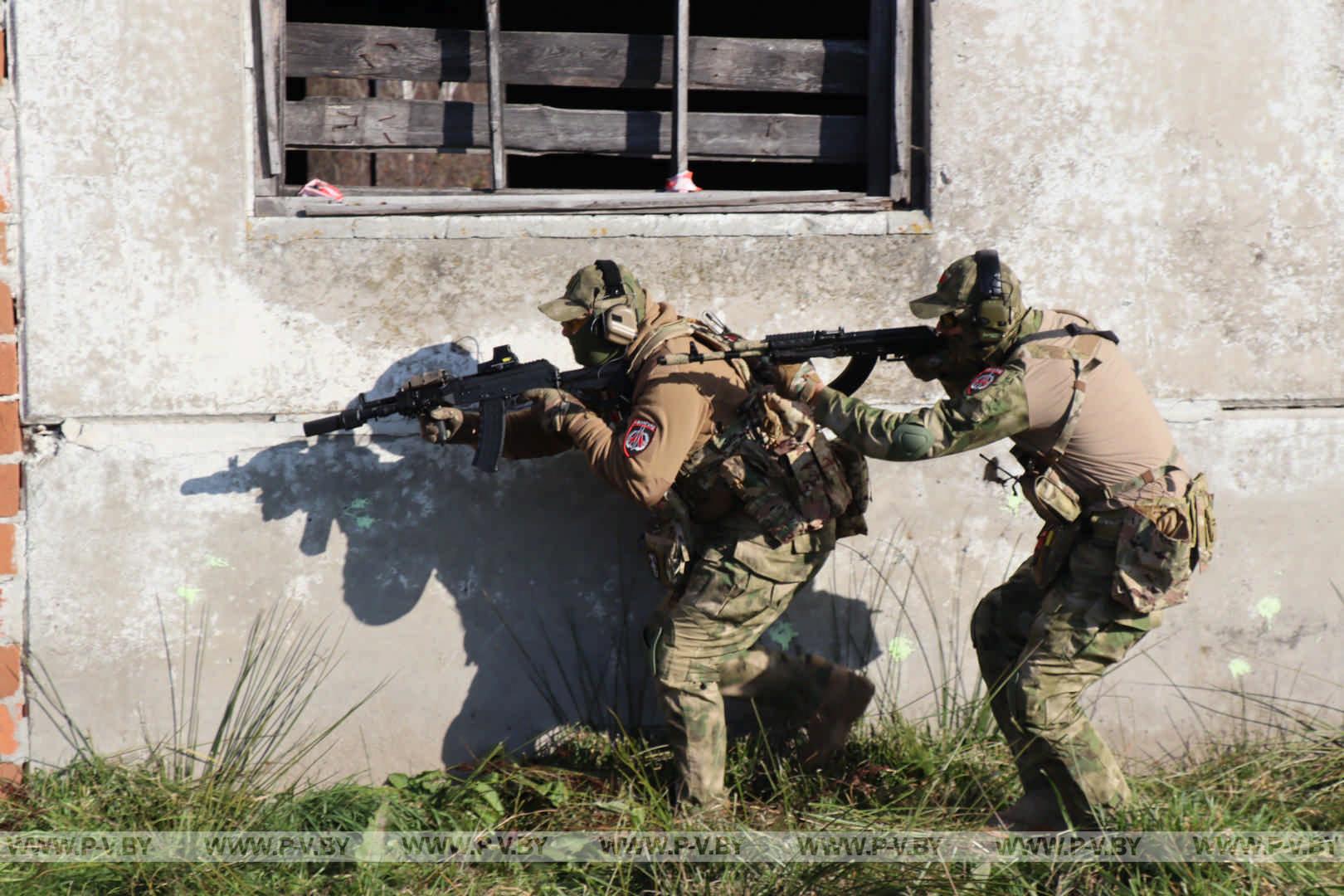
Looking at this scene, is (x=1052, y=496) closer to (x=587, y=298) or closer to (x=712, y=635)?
(x=712, y=635)

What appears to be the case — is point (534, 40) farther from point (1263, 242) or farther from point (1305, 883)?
point (1305, 883)

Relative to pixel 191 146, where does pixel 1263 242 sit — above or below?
below

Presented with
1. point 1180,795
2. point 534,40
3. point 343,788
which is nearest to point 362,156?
point 534,40

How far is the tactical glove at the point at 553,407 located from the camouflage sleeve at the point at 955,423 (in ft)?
2.80

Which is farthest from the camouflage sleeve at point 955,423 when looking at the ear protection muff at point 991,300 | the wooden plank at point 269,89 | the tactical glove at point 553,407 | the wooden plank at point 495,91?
the wooden plank at point 269,89

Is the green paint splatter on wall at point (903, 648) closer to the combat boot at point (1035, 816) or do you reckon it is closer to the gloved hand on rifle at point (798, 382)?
the combat boot at point (1035, 816)

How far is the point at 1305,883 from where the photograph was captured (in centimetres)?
305

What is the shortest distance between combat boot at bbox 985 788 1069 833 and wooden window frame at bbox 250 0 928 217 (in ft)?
6.30

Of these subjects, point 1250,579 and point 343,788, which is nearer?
point 343,788

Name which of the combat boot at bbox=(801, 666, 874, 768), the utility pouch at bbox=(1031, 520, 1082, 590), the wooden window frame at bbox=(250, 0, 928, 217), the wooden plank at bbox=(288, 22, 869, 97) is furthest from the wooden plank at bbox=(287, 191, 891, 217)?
the combat boot at bbox=(801, 666, 874, 768)

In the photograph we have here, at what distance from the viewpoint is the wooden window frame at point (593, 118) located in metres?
4.08

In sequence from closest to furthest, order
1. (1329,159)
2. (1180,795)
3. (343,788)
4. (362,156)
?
(1180,795) < (343,788) < (1329,159) < (362,156)

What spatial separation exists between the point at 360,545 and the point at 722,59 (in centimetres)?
206

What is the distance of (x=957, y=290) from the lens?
333cm
